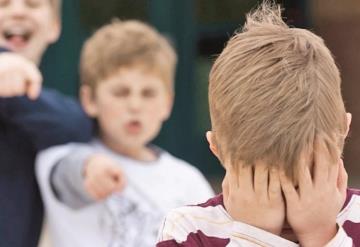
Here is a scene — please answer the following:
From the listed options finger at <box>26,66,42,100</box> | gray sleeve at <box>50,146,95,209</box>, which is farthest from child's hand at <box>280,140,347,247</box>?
gray sleeve at <box>50,146,95,209</box>

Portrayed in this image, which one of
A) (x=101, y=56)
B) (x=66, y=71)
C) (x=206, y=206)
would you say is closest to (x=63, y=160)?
(x=101, y=56)

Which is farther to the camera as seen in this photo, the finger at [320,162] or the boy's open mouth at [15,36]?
the boy's open mouth at [15,36]

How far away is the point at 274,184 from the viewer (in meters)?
1.51

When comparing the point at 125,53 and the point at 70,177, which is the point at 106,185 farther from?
the point at 125,53

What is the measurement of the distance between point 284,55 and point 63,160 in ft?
6.78

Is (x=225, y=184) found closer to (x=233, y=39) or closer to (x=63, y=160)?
(x=233, y=39)

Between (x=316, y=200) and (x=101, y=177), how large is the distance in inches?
82.1

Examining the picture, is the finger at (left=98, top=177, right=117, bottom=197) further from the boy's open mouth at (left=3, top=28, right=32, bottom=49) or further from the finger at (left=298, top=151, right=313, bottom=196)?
the finger at (left=298, top=151, right=313, bottom=196)

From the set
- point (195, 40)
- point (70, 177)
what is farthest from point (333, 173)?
point (195, 40)

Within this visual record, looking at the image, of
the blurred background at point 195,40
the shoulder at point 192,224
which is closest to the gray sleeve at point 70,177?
the blurred background at point 195,40

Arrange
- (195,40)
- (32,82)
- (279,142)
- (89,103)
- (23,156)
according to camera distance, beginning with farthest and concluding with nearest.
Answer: (195,40) → (89,103) → (23,156) → (32,82) → (279,142)

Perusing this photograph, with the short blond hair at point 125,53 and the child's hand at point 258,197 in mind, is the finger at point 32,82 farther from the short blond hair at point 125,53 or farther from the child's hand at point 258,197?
the child's hand at point 258,197

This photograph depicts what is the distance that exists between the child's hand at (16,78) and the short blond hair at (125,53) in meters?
0.85

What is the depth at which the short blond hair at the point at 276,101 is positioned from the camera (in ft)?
4.93
